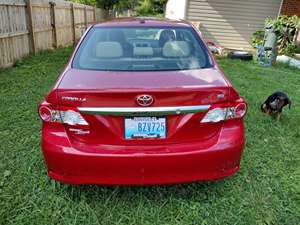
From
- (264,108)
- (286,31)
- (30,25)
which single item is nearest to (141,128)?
(264,108)

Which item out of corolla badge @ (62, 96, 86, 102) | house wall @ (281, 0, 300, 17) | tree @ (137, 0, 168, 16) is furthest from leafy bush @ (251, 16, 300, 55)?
tree @ (137, 0, 168, 16)

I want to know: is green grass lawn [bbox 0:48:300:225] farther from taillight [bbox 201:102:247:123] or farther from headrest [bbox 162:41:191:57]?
headrest [bbox 162:41:191:57]

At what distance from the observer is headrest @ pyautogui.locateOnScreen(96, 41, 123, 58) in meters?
2.90

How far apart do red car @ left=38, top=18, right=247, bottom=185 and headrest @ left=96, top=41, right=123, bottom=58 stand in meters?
0.44

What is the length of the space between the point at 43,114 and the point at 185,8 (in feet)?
38.4

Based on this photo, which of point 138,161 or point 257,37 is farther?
point 257,37

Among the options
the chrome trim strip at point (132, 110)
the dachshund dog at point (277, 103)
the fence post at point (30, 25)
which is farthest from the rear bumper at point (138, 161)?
the fence post at point (30, 25)

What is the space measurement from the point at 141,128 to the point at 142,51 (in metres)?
1.05

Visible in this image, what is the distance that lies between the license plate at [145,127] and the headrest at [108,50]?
3.00 ft

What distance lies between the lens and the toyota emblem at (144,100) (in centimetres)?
219

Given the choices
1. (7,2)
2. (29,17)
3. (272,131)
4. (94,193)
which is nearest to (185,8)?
(29,17)

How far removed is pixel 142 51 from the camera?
3016 mm

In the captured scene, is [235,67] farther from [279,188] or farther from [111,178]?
[111,178]

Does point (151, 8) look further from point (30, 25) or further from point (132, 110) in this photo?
point (132, 110)
